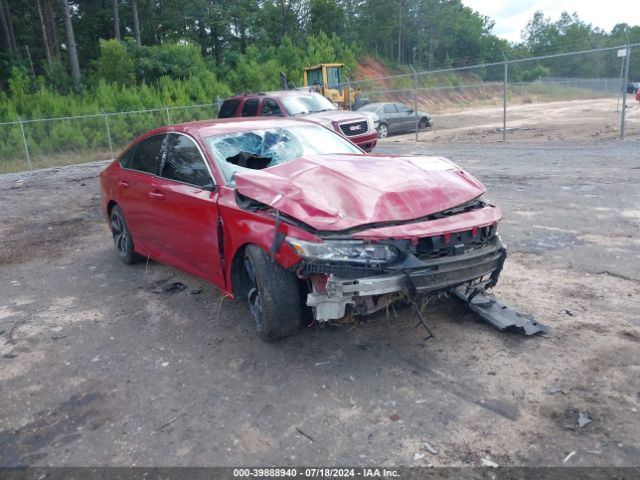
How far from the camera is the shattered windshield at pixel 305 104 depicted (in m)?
13.5

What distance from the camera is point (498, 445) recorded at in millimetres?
2893

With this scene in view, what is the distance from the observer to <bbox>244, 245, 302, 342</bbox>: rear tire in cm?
387

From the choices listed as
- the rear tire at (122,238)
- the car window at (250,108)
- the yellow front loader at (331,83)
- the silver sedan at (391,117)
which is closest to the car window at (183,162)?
the rear tire at (122,238)

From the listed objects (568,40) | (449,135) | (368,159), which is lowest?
(449,135)

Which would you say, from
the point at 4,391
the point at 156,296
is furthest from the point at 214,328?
the point at 4,391

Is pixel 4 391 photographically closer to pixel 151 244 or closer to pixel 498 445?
pixel 151 244

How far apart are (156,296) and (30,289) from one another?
1.60m

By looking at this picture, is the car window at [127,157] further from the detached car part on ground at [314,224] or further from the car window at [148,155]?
the detached car part on ground at [314,224]

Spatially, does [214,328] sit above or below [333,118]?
below

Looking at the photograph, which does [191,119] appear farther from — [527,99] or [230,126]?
[527,99]

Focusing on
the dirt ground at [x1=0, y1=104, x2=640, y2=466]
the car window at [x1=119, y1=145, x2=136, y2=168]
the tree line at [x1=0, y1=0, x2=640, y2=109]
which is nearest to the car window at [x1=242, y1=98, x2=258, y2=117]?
the car window at [x1=119, y1=145, x2=136, y2=168]

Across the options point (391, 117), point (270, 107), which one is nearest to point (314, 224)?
point (270, 107)

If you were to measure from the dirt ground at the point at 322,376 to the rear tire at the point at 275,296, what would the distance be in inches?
8.9

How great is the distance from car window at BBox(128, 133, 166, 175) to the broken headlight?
2646 mm
